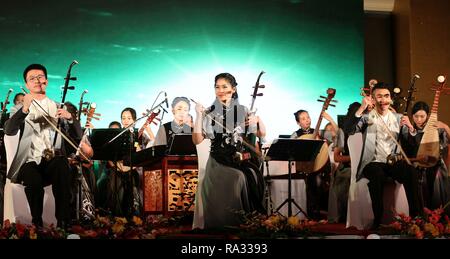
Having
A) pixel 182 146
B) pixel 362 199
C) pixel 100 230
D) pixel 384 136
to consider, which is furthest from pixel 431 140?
pixel 100 230

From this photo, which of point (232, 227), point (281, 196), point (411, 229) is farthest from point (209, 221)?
point (411, 229)

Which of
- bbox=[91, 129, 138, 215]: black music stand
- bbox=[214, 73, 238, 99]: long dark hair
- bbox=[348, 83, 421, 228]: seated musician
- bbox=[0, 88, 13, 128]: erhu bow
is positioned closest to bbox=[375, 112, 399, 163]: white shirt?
bbox=[348, 83, 421, 228]: seated musician

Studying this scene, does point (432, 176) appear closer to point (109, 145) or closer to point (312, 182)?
point (312, 182)

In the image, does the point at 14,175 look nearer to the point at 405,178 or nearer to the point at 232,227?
the point at 232,227

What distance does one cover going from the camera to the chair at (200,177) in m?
7.38

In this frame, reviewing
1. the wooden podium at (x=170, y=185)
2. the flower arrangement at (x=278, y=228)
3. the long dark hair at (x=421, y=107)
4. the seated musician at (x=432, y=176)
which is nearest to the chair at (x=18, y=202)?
the wooden podium at (x=170, y=185)

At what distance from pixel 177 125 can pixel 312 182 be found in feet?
5.49

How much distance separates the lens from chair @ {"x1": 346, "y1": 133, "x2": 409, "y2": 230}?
742 cm

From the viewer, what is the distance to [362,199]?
7547 mm

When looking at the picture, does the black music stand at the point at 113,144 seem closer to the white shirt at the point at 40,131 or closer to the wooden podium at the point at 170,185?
the wooden podium at the point at 170,185
